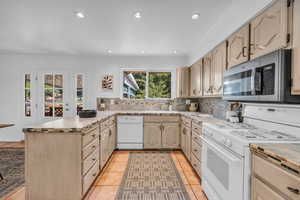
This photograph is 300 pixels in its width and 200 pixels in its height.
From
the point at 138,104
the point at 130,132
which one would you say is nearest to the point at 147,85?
the point at 138,104

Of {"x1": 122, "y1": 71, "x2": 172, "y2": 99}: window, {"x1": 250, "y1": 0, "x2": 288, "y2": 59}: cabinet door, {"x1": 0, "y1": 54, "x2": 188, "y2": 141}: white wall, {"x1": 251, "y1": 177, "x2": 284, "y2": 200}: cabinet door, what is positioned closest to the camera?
{"x1": 251, "y1": 177, "x2": 284, "y2": 200}: cabinet door

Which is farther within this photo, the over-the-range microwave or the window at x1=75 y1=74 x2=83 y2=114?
the window at x1=75 y1=74 x2=83 y2=114

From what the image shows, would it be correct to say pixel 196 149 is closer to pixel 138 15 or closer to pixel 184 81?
pixel 184 81

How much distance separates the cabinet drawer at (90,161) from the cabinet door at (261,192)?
5.42 feet

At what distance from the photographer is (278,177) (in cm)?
90

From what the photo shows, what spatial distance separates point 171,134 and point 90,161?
2.09m

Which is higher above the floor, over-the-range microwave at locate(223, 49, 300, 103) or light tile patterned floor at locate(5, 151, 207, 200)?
over-the-range microwave at locate(223, 49, 300, 103)

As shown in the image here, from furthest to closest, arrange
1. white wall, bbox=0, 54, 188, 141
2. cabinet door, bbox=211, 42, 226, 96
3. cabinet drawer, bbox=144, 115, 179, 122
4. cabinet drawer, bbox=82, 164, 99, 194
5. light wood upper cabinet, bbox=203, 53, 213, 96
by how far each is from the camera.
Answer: white wall, bbox=0, 54, 188, 141 → cabinet drawer, bbox=144, 115, 179, 122 → light wood upper cabinet, bbox=203, 53, 213, 96 → cabinet door, bbox=211, 42, 226, 96 → cabinet drawer, bbox=82, 164, 99, 194

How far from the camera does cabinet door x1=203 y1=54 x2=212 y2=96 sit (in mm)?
2716

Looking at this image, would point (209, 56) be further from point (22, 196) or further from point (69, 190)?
point (22, 196)

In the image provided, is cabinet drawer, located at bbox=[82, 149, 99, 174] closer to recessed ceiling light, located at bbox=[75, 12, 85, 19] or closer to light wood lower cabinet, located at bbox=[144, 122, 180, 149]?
light wood lower cabinet, located at bbox=[144, 122, 180, 149]

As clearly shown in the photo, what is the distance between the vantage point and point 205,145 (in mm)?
1945

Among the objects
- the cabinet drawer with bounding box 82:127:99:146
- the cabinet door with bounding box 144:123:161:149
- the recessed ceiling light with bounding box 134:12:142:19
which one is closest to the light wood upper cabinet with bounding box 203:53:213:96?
the recessed ceiling light with bounding box 134:12:142:19

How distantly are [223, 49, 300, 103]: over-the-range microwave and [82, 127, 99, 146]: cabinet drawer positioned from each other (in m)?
1.78
